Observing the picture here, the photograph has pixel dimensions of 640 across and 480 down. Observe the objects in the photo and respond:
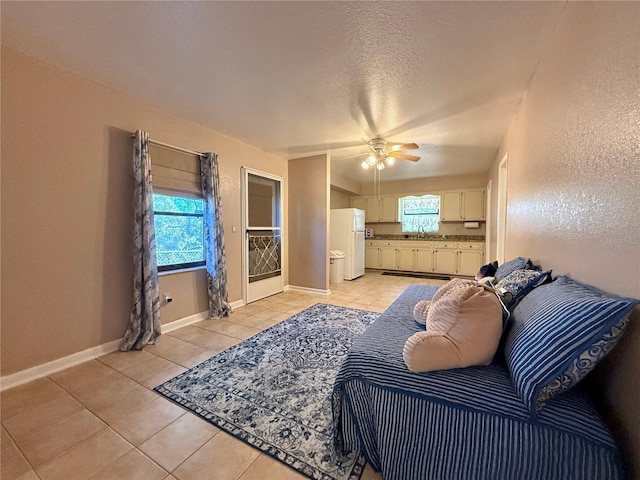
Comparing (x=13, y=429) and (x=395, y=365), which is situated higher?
(x=395, y=365)

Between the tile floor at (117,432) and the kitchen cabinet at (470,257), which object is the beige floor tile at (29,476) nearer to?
the tile floor at (117,432)

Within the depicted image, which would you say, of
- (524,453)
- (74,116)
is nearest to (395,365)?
(524,453)

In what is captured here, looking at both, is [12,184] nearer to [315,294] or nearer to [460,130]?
[315,294]

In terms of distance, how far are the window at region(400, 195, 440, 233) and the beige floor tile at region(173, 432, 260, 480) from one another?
6543 mm

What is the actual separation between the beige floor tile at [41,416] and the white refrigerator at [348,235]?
183 inches

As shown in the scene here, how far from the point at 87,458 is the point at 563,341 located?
86.8 inches

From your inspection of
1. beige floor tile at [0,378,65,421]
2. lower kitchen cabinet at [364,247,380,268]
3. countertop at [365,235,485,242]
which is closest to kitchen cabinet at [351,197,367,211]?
countertop at [365,235,485,242]

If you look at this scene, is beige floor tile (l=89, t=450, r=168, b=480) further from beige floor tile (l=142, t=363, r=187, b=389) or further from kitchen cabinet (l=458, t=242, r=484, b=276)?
kitchen cabinet (l=458, t=242, r=484, b=276)

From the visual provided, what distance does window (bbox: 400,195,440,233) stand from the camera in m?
6.77

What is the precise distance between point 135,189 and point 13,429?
1.89 meters

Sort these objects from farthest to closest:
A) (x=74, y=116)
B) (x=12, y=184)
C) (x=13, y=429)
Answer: (x=74, y=116)
(x=12, y=184)
(x=13, y=429)

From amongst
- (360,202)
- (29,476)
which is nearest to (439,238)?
(360,202)

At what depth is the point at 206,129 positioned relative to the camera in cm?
323

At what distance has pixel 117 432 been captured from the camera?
145 cm
